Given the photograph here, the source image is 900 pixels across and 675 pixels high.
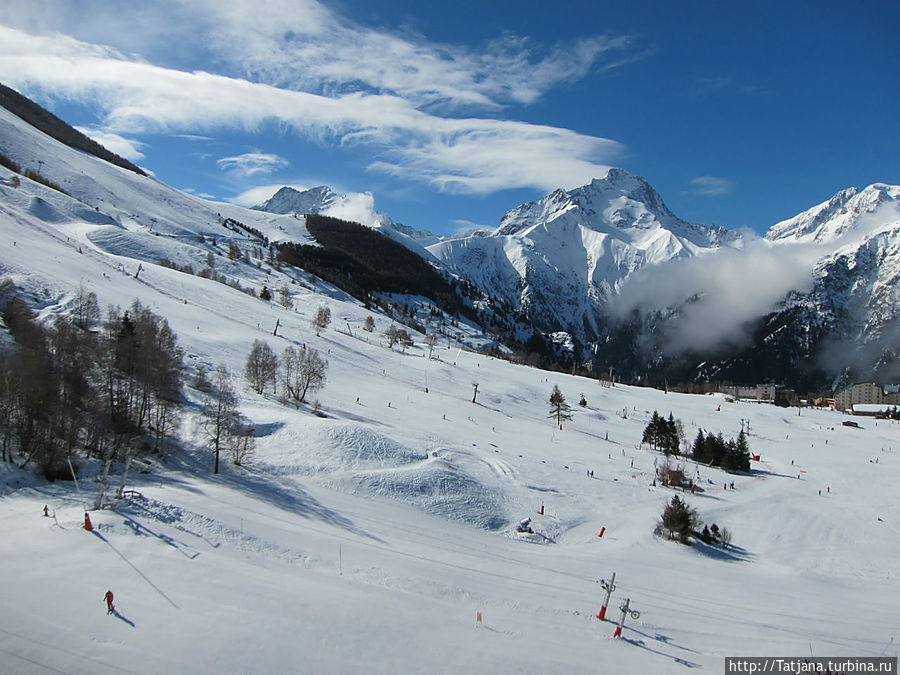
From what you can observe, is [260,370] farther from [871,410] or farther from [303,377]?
[871,410]

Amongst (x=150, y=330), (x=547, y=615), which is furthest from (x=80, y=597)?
(x=150, y=330)

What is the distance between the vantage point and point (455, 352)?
419ft

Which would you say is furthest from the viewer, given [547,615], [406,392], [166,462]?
[406,392]

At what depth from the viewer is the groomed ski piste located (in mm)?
15859

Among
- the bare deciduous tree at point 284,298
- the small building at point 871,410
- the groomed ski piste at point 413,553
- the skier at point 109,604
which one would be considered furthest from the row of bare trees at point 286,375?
the small building at point 871,410

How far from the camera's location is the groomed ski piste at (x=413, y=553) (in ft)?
52.0

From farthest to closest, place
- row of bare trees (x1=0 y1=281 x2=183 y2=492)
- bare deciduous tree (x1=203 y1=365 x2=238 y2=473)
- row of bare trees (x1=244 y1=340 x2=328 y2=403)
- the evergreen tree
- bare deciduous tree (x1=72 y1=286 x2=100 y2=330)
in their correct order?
row of bare trees (x1=244 y1=340 x2=328 y2=403) < bare deciduous tree (x1=72 y1=286 x2=100 y2=330) < the evergreen tree < bare deciduous tree (x1=203 y1=365 x2=238 y2=473) < row of bare trees (x1=0 y1=281 x2=183 y2=492)

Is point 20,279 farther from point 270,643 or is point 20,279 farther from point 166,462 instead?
point 270,643

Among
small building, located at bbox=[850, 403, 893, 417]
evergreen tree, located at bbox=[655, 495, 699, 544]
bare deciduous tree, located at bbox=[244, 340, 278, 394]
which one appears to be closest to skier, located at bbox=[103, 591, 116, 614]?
evergreen tree, located at bbox=[655, 495, 699, 544]

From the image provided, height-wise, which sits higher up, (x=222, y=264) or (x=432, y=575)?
(x=222, y=264)

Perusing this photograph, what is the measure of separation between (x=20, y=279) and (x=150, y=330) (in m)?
30.9

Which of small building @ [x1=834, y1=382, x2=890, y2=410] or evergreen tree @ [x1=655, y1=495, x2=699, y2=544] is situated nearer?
evergreen tree @ [x1=655, y1=495, x2=699, y2=544]

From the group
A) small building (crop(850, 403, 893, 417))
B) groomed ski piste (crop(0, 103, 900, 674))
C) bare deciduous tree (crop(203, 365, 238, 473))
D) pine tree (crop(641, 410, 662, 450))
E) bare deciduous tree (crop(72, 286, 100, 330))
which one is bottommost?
groomed ski piste (crop(0, 103, 900, 674))

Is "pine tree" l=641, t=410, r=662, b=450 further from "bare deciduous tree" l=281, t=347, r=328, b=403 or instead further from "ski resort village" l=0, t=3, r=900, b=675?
"bare deciduous tree" l=281, t=347, r=328, b=403
